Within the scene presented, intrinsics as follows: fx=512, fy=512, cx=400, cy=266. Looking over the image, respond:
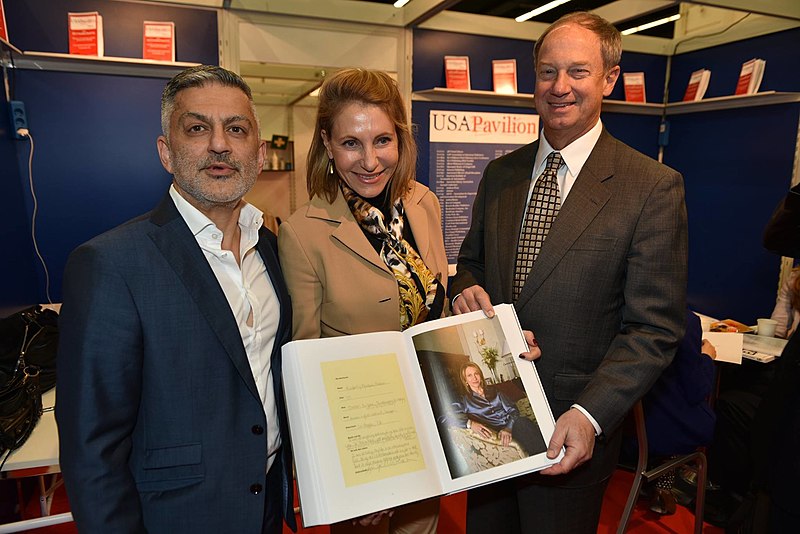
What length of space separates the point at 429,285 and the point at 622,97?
13.4ft

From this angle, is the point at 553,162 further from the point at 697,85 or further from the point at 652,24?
the point at 697,85

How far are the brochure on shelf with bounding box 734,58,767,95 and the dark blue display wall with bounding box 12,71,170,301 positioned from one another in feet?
14.5

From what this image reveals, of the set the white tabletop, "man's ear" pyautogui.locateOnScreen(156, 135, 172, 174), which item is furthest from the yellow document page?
the white tabletop

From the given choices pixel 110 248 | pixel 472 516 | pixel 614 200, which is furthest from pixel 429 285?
pixel 110 248

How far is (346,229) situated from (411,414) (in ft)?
1.92

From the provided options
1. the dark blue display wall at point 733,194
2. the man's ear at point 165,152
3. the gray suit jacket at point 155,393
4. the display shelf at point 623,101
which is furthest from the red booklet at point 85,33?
the dark blue display wall at point 733,194

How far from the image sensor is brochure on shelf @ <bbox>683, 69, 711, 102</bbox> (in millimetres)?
4520

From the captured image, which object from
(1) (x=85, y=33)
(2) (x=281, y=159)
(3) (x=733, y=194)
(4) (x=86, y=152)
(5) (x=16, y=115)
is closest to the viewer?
(5) (x=16, y=115)

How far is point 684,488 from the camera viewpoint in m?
3.04

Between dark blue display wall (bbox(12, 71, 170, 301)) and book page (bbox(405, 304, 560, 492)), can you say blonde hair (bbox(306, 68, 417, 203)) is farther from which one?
dark blue display wall (bbox(12, 71, 170, 301))

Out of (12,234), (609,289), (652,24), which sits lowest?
(609,289)

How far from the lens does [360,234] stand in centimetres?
152

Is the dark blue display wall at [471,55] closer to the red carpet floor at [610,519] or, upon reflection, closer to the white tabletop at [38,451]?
the red carpet floor at [610,519]

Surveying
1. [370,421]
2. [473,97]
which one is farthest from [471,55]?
[370,421]
